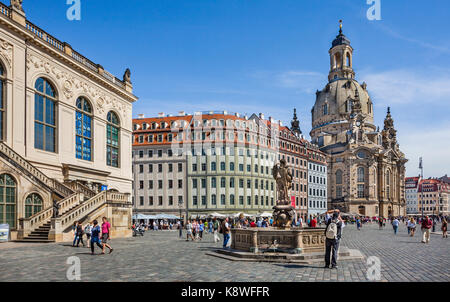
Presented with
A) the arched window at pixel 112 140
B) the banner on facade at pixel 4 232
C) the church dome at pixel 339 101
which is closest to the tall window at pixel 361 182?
the church dome at pixel 339 101

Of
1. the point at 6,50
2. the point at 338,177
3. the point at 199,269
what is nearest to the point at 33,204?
the point at 6,50

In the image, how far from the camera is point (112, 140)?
43250 millimetres

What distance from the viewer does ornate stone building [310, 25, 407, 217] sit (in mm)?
125188

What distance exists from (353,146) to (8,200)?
112 meters

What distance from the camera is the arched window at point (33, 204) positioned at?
92.1 ft

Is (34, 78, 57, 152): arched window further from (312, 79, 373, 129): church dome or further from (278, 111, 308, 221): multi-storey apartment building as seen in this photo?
(312, 79, 373, 129): church dome

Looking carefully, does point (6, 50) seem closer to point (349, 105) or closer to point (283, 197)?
point (283, 197)

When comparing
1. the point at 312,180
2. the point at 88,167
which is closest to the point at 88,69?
the point at 88,167

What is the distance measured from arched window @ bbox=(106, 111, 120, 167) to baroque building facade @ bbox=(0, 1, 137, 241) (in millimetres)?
100

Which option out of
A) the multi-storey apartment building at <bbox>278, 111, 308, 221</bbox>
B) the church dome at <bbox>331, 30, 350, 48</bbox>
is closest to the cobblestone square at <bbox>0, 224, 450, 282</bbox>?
the multi-storey apartment building at <bbox>278, 111, 308, 221</bbox>
